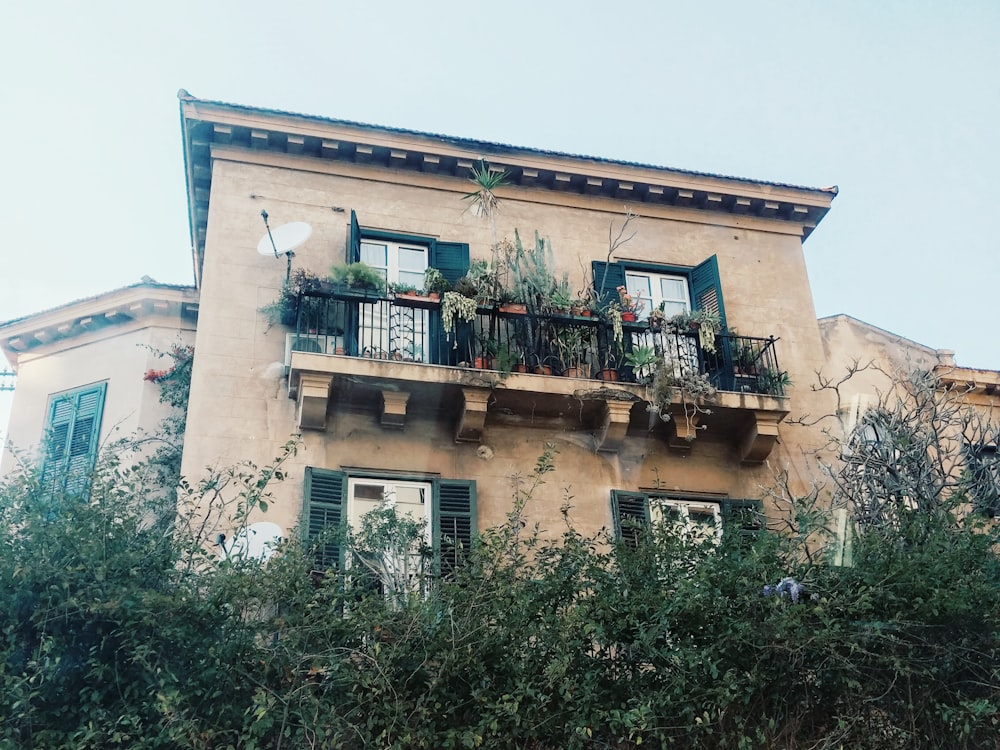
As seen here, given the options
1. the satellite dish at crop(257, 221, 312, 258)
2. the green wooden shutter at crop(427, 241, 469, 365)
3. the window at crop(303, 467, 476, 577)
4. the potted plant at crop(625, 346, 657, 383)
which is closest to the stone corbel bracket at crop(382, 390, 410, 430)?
the window at crop(303, 467, 476, 577)

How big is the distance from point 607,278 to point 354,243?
343 centimetres

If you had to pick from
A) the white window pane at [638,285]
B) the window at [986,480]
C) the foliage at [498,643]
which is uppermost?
the white window pane at [638,285]

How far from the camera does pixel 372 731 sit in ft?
28.4

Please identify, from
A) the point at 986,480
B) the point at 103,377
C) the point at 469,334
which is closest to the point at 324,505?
the point at 469,334

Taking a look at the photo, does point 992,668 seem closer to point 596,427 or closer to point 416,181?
point 596,427

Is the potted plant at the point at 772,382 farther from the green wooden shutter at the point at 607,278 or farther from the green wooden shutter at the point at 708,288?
the green wooden shutter at the point at 607,278

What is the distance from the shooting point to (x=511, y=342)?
13.3 m

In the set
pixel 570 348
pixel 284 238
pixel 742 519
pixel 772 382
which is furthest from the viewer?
pixel 772 382

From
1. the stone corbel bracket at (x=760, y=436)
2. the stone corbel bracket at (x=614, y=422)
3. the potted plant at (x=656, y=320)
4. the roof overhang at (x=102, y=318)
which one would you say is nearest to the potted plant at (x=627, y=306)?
the potted plant at (x=656, y=320)

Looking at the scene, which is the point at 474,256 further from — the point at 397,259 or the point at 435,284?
the point at 435,284

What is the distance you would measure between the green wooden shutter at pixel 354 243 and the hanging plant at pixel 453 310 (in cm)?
131

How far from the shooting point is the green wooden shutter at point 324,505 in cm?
1118

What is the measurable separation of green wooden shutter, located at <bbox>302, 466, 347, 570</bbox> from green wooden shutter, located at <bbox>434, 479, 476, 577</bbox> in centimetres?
105

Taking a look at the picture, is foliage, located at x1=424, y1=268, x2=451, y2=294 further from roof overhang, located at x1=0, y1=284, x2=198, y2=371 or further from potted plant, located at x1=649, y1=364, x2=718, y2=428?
roof overhang, located at x1=0, y1=284, x2=198, y2=371
